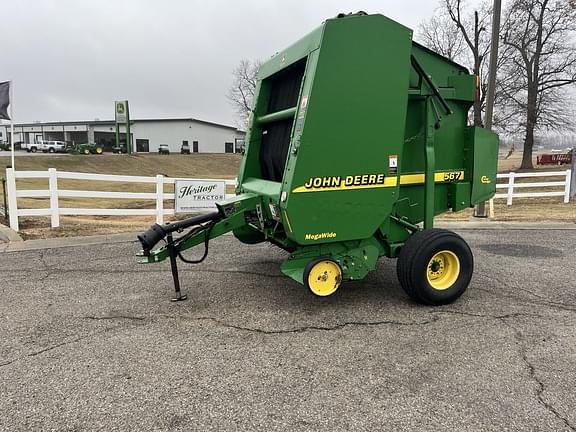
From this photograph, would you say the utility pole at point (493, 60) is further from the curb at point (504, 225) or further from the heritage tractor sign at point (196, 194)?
the heritage tractor sign at point (196, 194)

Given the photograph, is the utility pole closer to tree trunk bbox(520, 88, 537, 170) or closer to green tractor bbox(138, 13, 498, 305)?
green tractor bbox(138, 13, 498, 305)

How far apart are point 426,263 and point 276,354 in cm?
171

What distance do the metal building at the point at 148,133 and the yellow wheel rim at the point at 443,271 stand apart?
6736 centimetres

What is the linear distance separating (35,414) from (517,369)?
3.12 metres

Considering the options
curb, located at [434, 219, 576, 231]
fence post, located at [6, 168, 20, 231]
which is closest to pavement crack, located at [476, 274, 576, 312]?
curb, located at [434, 219, 576, 231]

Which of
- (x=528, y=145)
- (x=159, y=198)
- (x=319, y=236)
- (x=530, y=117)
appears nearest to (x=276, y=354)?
(x=319, y=236)

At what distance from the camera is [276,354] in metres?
3.27

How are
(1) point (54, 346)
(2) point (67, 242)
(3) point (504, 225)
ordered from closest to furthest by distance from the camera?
(1) point (54, 346) → (2) point (67, 242) → (3) point (504, 225)

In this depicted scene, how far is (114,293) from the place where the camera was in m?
4.62

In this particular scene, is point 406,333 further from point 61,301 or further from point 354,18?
point 61,301

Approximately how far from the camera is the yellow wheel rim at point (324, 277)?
3.86m

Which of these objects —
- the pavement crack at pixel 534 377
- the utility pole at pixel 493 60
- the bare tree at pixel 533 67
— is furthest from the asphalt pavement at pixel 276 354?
the bare tree at pixel 533 67

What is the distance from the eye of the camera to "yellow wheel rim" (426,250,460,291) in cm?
430

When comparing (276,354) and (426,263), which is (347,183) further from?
(276,354)
